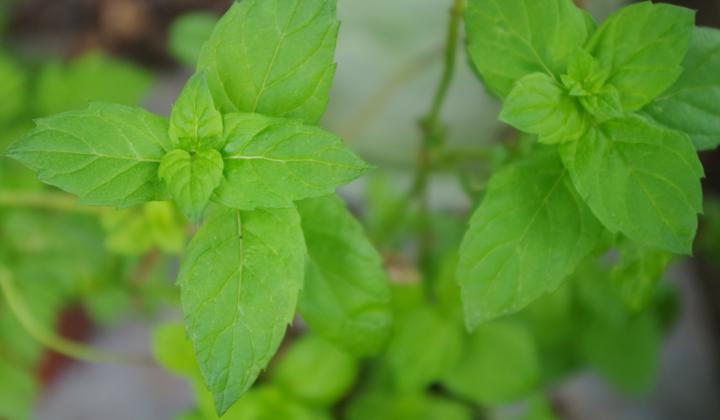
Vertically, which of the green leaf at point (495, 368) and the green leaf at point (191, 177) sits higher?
the green leaf at point (191, 177)

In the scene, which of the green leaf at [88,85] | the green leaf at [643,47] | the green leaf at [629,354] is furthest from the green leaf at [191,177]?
the green leaf at [629,354]

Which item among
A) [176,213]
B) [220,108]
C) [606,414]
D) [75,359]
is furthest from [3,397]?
[606,414]

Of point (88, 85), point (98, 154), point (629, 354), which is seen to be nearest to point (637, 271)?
point (98, 154)

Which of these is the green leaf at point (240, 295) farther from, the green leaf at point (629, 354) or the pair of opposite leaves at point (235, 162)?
the green leaf at point (629, 354)

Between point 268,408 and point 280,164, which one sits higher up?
point 280,164

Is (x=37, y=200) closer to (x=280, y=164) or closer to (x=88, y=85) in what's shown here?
(x=88, y=85)

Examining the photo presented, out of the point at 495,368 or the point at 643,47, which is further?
the point at 495,368
